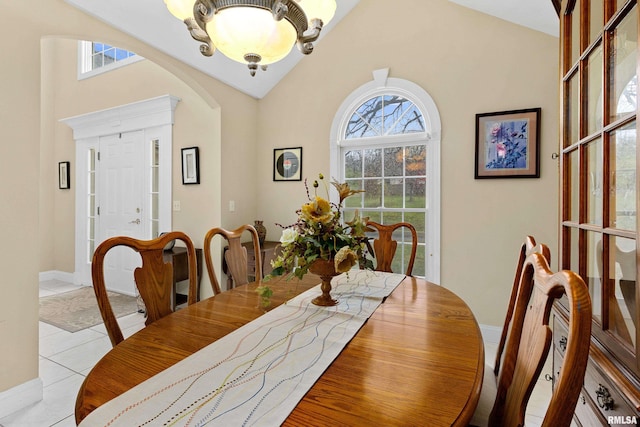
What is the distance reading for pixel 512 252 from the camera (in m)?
2.77

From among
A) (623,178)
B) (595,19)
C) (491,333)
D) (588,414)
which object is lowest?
(491,333)

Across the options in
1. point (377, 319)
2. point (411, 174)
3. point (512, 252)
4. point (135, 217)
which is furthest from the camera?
point (135, 217)

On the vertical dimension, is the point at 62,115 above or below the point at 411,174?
above

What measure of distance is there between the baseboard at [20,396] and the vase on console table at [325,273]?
6.53 feet

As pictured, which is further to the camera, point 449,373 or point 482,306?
point 482,306

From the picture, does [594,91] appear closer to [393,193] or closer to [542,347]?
[542,347]

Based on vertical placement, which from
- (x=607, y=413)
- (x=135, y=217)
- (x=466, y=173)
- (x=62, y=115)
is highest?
(x=62, y=115)

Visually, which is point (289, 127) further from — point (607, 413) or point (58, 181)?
point (58, 181)

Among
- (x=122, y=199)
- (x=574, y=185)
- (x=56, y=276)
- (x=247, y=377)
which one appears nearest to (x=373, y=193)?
(x=574, y=185)

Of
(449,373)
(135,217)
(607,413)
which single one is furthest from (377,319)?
(135,217)

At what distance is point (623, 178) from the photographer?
105 cm

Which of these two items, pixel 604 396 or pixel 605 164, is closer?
pixel 604 396

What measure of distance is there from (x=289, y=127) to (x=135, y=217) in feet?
7.76

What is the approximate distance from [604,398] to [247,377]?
1.09 metres
